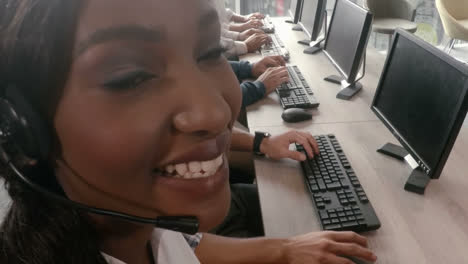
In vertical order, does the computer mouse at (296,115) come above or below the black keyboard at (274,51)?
above

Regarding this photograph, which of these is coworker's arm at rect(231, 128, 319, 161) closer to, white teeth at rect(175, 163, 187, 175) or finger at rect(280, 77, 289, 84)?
finger at rect(280, 77, 289, 84)

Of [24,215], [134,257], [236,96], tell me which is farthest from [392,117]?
[24,215]

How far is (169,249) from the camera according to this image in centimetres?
72

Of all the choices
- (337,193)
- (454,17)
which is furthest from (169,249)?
(454,17)

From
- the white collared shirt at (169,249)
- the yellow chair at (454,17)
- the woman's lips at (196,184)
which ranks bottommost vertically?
the yellow chair at (454,17)

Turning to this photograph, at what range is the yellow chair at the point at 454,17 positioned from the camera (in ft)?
10.4

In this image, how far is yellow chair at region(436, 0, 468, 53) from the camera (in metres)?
3.16

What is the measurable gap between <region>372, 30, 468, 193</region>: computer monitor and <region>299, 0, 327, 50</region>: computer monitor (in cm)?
89

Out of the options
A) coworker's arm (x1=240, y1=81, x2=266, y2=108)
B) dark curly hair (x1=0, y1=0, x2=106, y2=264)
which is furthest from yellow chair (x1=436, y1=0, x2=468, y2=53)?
dark curly hair (x1=0, y1=0, x2=106, y2=264)

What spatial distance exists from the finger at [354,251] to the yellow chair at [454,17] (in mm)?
3121

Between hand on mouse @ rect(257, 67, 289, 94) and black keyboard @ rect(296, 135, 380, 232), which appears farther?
hand on mouse @ rect(257, 67, 289, 94)

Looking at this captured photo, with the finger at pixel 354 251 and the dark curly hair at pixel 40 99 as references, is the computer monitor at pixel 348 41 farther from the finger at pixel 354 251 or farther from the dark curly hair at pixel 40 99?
the dark curly hair at pixel 40 99

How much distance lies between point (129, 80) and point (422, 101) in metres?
0.86

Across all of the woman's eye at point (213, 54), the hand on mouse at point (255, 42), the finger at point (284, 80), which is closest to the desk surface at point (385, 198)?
the finger at point (284, 80)
